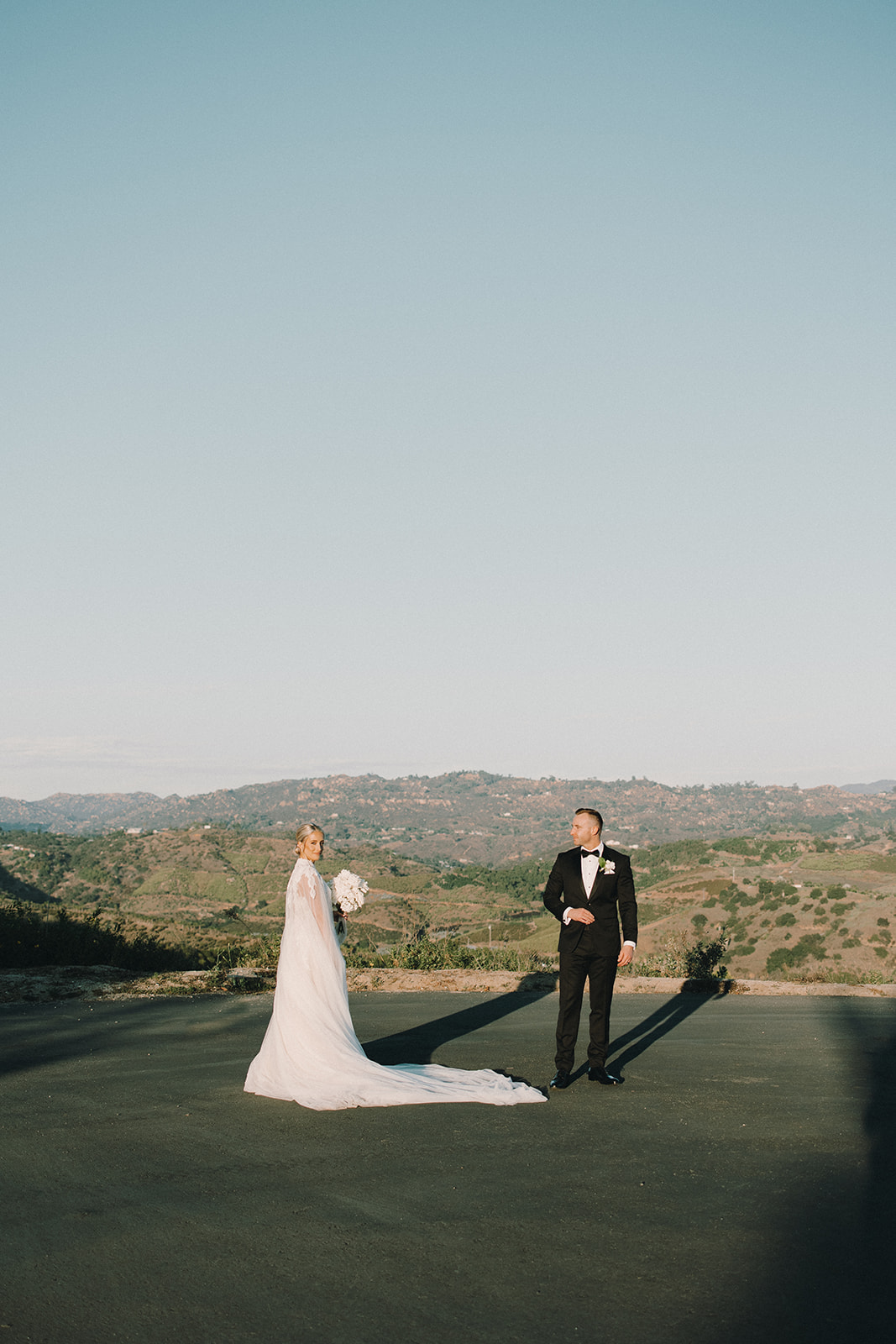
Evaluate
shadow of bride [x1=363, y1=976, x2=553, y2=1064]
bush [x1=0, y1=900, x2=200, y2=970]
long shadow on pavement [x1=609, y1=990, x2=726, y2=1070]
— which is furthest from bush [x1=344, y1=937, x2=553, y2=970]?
long shadow on pavement [x1=609, y1=990, x2=726, y2=1070]

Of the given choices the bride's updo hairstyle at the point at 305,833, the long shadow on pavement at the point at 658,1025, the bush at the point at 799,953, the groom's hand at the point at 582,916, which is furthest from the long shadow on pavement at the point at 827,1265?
the bush at the point at 799,953

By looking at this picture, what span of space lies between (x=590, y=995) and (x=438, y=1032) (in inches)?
139

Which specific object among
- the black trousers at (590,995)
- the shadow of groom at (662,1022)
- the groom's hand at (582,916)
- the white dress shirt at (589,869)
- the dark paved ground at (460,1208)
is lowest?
the shadow of groom at (662,1022)

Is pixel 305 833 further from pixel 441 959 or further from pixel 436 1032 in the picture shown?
pixel 441 959

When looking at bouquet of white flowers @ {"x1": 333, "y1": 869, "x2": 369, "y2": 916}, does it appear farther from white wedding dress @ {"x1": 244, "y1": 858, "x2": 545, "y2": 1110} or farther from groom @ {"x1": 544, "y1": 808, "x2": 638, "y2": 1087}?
groom @ {"x1": 544, "y1": 808, "x2": 638, "y2": 1087}

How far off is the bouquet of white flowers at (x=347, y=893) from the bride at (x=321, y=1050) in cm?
21

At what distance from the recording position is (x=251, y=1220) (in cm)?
519

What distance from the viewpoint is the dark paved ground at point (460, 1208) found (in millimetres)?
4121

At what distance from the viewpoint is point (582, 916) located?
8352 mm

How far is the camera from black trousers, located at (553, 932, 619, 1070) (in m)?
8.30

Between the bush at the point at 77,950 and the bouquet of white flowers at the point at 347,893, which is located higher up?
the bouquet of white flowers at the point at 347,893

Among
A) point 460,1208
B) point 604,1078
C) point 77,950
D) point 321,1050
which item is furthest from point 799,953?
point 460,1208

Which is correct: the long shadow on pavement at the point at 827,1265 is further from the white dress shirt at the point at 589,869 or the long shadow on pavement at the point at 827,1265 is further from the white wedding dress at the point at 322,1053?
the white dress shirt at the point at 589,869

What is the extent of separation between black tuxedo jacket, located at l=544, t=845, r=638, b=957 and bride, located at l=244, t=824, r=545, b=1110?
4.45 ft
